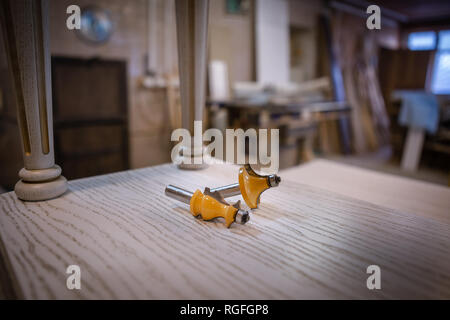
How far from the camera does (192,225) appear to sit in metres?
0.69

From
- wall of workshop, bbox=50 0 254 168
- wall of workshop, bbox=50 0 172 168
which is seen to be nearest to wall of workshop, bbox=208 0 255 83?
wall of workshop, bbox=50 0 254 168

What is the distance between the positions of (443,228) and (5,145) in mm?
3636

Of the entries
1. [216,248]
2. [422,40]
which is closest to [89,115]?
[216,248]

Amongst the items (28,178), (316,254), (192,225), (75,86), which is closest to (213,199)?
(192,225)

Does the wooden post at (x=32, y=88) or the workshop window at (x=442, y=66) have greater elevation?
the workshop window at (x=442, y=66)

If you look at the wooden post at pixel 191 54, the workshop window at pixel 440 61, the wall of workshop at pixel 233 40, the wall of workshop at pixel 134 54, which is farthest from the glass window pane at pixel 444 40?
the wooden post at pixel 191 54

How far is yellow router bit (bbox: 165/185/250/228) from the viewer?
2.17 ft

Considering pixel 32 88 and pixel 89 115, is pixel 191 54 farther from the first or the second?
pixel 89 115

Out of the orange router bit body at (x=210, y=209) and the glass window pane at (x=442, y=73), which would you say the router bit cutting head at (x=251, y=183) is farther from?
the glass window pane at (x=442, y=73)

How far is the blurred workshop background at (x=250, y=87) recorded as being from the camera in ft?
10.6

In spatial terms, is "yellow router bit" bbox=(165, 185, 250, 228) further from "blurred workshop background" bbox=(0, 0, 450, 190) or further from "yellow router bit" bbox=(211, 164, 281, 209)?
"blurred workshop background" bbox=(0, 0, 450, 190)

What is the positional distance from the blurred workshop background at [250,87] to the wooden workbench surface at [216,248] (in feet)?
8.70

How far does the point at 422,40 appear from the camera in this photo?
839 cm

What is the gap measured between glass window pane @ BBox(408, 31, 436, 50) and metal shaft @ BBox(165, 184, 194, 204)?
9.36 m
